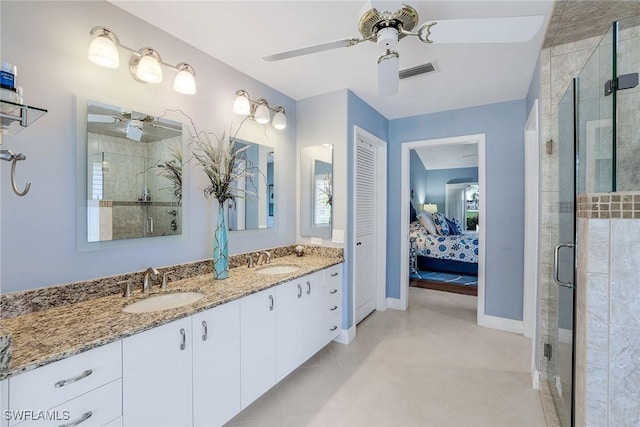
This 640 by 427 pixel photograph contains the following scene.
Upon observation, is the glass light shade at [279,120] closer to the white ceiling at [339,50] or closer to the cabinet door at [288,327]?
the white ceiling at [339,50]

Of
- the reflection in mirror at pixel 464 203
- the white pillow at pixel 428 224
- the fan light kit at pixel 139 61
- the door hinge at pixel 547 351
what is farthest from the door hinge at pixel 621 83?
the reflection in mirror at pixel 464 203

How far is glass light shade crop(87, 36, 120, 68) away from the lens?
145cm

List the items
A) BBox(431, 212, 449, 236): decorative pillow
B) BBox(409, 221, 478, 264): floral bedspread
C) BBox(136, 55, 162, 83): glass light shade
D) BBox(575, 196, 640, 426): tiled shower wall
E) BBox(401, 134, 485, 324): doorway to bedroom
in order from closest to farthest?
BBox(575, 196, 640, 426): tiled shower wall
BBox(136, 55, 162, 83): glass light shade
BBox(401, 134, 485, 324): doorway to bedroom
BBox(409, 221, 478, 264): floral bedspread
BBox(431, 212, 449, 236): decorative pillow

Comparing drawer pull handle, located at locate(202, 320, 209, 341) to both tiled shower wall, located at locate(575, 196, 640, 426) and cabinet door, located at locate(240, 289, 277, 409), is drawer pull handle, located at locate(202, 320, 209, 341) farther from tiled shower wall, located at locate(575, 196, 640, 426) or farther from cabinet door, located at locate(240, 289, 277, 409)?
tiled shower wall, located at locate(575, 196, 640, 426)

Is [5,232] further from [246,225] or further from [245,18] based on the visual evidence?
[245,18]

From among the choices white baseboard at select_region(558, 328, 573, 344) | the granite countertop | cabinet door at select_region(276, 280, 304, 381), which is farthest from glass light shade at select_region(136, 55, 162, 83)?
white baseboard at select_region(558, 328, 573, 344)

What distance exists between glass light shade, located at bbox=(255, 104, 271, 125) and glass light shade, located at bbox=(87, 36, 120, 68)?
1070mm

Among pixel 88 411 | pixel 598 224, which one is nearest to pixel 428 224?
pixel 598 224

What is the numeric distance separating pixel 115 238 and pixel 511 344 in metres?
3.47

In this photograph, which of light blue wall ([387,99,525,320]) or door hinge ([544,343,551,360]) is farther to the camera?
light blue wall ([387,99,525,320])

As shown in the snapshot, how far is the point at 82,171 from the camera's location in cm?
149

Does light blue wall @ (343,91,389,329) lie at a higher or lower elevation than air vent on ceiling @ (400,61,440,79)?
lower

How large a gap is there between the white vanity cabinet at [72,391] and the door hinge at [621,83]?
237 centimetres

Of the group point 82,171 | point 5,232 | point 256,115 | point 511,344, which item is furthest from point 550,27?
point 5,232
